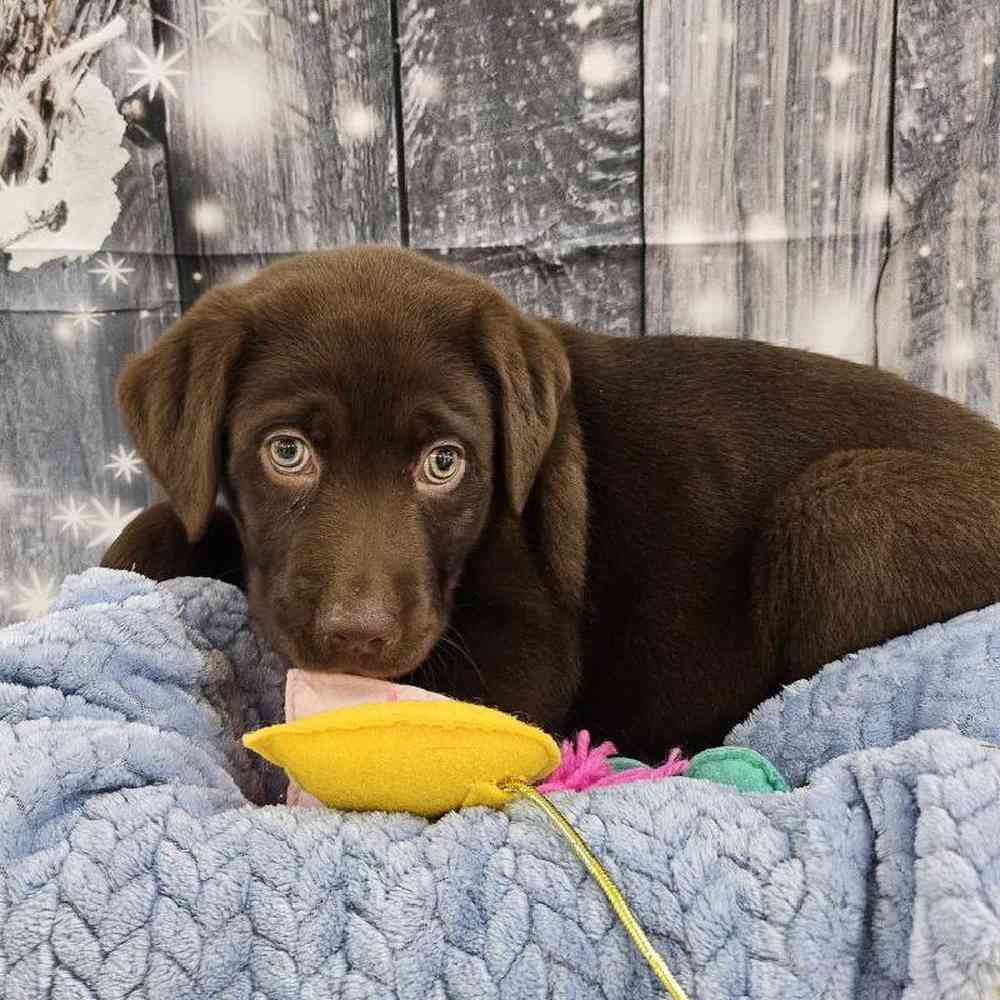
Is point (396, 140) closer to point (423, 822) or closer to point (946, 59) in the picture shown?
point (946, 59)

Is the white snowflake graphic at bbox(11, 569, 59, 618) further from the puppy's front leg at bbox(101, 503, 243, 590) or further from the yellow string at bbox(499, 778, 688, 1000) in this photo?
the yellow string at bbox(499, 778, 688, 1000)

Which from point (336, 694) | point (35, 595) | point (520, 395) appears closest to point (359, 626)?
point (336, 694)

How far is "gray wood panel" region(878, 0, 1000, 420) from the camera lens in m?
2.96

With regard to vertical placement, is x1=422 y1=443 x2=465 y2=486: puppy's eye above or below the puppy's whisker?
above

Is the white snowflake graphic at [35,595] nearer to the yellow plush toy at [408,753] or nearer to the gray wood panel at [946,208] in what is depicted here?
the yellow plush toy at [408,753]

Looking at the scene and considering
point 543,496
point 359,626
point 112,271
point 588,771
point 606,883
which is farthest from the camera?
point 112,271

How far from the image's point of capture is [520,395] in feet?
6.60

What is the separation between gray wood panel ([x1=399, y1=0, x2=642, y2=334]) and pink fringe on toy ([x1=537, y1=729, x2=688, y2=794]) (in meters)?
1.62

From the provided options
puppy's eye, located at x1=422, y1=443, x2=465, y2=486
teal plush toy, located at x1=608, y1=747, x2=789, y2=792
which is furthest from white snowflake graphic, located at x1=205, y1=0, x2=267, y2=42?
teal plush toy, located at x1=608, y1=747, x2=789, y2=792

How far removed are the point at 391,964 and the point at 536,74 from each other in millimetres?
2527

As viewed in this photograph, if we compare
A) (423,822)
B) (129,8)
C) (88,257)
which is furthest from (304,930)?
(129,8)

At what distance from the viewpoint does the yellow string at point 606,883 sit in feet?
3.93

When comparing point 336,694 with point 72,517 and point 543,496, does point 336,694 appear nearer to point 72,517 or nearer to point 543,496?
point 543,496

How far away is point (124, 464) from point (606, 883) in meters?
2.37
